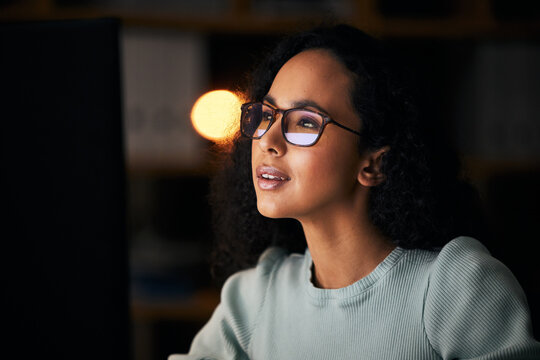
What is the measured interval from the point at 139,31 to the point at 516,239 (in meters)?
1.61

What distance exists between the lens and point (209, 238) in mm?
2203

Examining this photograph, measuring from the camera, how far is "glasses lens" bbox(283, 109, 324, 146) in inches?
34.1

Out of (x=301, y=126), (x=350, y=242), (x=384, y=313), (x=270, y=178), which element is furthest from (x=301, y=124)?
(x=384, y=313)

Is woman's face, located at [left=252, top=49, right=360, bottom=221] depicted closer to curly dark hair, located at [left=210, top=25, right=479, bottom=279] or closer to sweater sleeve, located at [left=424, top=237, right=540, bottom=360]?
curly dark hair, located at [left=210, top=25, right=479, bottom=279]

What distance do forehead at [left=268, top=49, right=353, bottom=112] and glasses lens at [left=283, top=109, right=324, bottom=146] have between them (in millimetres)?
23

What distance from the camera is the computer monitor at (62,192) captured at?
653 millimetres

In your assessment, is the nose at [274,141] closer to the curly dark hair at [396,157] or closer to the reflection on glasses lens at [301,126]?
the reflection on glasses lens at [301,126]

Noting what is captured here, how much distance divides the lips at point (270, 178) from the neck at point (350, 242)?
0.29 feet

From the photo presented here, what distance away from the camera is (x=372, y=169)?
918 mm

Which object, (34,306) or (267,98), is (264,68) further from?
(34,306)

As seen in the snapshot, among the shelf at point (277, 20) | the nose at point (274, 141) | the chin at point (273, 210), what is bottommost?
the chin at point (273, 210)

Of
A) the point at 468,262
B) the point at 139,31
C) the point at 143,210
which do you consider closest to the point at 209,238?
the point at 143,210

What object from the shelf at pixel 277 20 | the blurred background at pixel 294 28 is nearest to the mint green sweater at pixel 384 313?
the blurred background at pixel 294 28

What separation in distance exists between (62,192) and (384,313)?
20.9 inches
